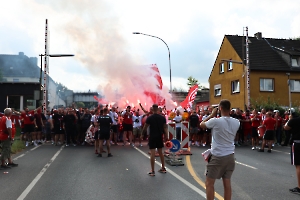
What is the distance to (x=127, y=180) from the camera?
25.8 ft

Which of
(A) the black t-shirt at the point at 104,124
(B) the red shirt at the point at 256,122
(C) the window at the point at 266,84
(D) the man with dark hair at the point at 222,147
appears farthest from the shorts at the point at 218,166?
(C) the window at the point at 266,84

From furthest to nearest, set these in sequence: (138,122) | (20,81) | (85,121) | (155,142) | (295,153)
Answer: (20,81) < (138,122) < (85,121) < (155,142) < (295,153)

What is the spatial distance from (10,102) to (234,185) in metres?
33.8

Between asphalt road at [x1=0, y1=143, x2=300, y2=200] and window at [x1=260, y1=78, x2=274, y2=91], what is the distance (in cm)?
2217

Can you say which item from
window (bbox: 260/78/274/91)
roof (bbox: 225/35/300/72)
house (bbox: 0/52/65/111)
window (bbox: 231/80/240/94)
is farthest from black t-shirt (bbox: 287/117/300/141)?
A: house (bbox: 0/52/65/111)

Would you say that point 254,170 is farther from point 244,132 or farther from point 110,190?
point 244,132

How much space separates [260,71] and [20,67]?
40785 millimetres

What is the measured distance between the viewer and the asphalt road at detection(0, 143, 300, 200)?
6508 mm

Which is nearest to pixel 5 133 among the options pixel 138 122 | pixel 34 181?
pixel 34 181

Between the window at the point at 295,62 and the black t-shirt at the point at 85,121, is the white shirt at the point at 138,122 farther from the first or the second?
the window at the point at 295,62

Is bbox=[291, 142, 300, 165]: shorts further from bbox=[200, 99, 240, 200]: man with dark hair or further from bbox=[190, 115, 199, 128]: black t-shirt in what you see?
bbox=[190, 115, 199, 128]: black t-shirt

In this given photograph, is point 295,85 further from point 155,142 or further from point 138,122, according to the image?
point 155,142

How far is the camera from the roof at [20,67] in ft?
184

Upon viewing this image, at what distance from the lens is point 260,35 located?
38.5 metres
